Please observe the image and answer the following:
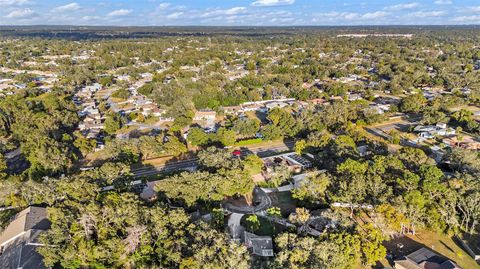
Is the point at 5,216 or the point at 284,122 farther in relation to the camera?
the point at 284,122

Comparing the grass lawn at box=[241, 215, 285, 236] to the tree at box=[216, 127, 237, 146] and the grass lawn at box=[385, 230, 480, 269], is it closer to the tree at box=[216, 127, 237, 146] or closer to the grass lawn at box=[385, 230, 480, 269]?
the grass lawn at box=[385, 230, 480, 269]

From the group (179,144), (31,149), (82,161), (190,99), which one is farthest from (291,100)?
(31,149)

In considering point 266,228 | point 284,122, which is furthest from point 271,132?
point 266,228

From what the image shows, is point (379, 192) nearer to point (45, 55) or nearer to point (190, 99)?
point (190, 99)

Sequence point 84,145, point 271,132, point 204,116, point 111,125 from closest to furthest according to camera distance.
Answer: point 84,145
point 271,132
point 111,125
point 204,116

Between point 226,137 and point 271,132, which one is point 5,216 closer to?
point 226,137

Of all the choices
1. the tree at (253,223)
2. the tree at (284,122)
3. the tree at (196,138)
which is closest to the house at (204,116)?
the tree at (284,122)
